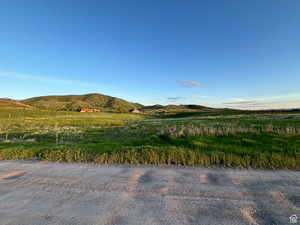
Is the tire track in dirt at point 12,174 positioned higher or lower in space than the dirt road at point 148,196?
lower

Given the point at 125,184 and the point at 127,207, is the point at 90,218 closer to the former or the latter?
the point at 127,207

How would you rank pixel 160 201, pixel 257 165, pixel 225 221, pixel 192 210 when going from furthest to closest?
1. pixel 257 165
2. pixel 160 201
3. pixel 192 210
4. pixel 225 221

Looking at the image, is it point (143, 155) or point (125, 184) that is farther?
point (143, 155)

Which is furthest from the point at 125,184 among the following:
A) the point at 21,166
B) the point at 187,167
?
the point at 21,166

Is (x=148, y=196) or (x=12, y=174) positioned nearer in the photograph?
(x=148, y=196)

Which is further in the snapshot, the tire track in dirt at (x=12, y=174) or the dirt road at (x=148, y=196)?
the tire track in dirt at (x=12, y=174)

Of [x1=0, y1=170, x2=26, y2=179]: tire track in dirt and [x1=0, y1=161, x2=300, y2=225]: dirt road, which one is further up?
[x1=0, y1=161, x2=300, y2=225]: dirt road

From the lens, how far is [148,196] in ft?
11.0

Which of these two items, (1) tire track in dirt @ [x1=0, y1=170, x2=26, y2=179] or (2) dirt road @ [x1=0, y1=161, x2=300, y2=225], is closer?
(2) dirt road @ [x1=0, y1=161, x2=300, y2=225]

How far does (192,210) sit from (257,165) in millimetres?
3866

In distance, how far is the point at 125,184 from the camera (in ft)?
13.0

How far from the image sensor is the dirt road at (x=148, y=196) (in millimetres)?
2674

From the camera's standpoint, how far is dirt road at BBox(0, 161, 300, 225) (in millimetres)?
2674

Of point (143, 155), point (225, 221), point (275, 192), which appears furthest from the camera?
point (143, 155)
